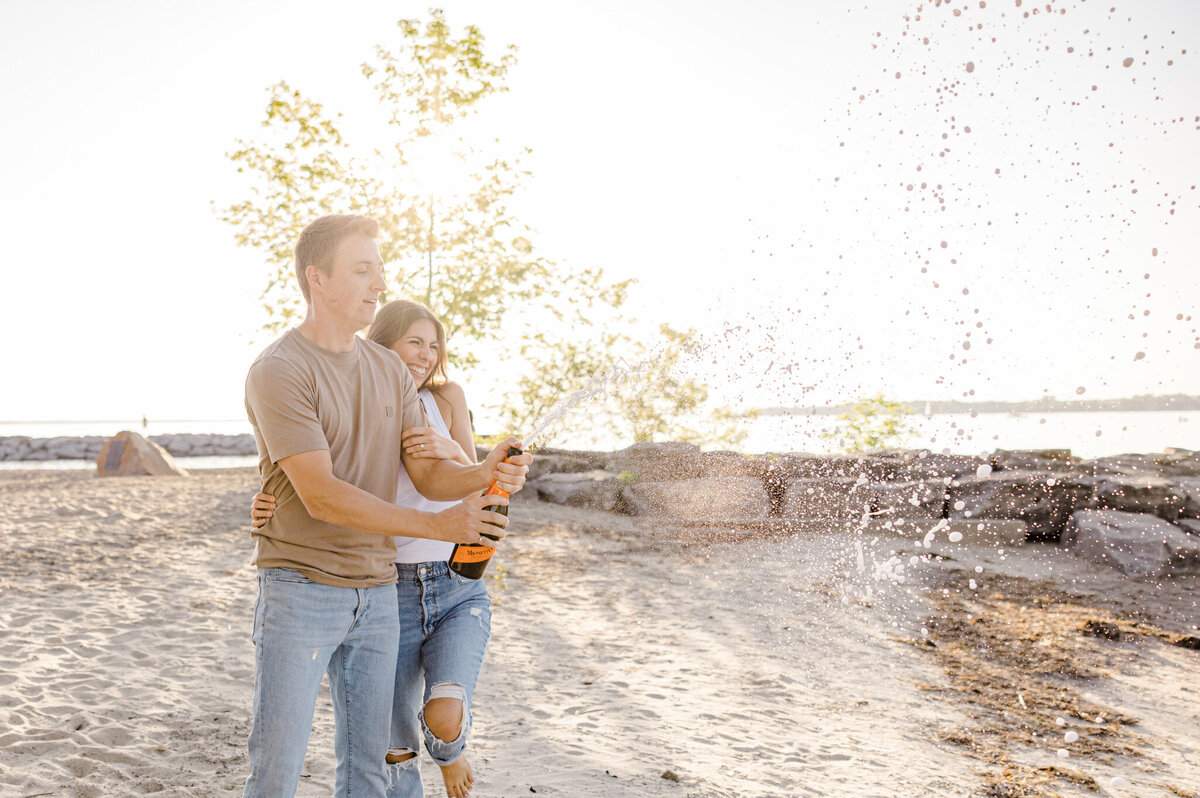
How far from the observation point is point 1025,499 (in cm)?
1022

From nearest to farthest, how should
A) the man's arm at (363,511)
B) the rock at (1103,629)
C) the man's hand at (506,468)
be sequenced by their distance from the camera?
the man's arm at (363,511)
the man's hand at (506,468)
the rock at (1103,629)

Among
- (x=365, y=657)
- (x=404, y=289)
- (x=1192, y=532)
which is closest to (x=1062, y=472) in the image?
(x=1192, y=532)

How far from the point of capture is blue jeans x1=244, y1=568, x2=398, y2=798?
2.13 meters

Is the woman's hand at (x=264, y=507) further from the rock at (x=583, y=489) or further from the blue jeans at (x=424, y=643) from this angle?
the rock at (x=583, y=489)

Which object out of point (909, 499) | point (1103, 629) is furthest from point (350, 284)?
point (909, 499)

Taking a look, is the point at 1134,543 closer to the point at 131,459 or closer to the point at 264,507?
the point at 264,507

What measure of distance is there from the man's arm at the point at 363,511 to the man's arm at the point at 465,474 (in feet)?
0.77

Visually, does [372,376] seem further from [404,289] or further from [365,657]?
[404,289]

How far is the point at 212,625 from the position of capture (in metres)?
6.18

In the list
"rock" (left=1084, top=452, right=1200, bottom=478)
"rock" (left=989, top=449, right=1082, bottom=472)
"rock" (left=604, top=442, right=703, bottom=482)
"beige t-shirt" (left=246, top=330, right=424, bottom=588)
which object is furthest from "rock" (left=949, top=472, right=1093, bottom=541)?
"beige t-shirt" (left=246, top=330, right=424, bottom=588)

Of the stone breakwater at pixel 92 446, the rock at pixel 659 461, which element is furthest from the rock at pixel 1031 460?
the stone breakwater at pixel 92 446

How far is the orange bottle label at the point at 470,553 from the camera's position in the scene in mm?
2584

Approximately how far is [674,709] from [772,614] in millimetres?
2491

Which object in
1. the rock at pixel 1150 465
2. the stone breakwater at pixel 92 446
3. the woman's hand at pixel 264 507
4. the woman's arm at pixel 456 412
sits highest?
the woman's arm at pixel 456 412
